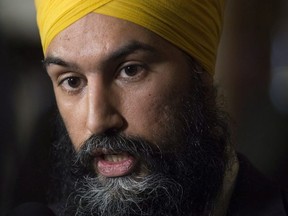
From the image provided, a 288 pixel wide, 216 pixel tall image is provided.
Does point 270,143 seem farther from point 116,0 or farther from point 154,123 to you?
point 116,0

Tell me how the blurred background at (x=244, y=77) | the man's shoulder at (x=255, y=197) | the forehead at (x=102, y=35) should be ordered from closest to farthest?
the forehead at (x=102, y=35) < the man's shoulder at (x=255, y=197) < the blurred background at (x=244, y=77)

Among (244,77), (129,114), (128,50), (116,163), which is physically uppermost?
(244,77)

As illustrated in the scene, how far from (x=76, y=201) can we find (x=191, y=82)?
1.41ft

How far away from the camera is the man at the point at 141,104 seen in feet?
3.66

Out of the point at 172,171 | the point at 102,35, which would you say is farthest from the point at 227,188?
the point at 102,35

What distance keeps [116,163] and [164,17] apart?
13.8 inches

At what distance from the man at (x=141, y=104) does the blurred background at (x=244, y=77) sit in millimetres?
318

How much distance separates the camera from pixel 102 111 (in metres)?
1.11

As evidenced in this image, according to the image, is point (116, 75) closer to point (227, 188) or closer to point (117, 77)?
point (117, 77)

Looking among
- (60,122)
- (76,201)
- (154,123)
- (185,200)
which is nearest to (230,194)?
(185,200)

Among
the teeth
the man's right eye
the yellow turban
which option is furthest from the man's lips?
the yellow turban

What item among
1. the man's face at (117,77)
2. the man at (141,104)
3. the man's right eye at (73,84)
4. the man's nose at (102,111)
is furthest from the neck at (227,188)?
the man's right eye at (73,84)

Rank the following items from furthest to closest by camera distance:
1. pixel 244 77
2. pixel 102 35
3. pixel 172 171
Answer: pixel 244 77, pixel 172 171, pixel 102 35

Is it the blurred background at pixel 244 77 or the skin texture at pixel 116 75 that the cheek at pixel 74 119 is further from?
the blurred background at pixel 244 77
